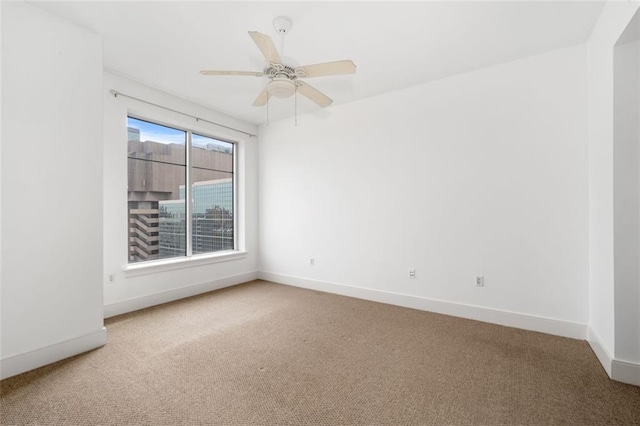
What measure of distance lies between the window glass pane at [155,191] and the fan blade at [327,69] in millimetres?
2661

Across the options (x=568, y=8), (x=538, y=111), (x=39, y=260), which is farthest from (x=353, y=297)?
(x=568, y=8)

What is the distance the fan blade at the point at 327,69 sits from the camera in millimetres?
2283

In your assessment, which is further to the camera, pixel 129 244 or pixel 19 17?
pixel 129 244

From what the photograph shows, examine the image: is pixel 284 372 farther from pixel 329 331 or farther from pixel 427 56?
pixel 427 56

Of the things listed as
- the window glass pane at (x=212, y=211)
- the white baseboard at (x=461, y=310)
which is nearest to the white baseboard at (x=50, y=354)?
the window glass pane at (x=212, y=211)

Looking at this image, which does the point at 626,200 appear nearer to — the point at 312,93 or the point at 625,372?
the point at 625,372

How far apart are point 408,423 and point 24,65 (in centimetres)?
369

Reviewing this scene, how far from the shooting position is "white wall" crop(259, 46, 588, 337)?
115 inches

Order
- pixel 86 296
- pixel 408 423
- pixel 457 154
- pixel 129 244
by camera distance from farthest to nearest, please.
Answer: pixel 129 244
pixel 457 154
pixel 86 296
pixel 408 423

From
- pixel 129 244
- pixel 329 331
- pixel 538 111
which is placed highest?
pixel 538 111

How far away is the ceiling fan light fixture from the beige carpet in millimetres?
2297

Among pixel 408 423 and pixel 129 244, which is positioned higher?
Answer: pixel 129 244

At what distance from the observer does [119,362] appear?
94.6 inches

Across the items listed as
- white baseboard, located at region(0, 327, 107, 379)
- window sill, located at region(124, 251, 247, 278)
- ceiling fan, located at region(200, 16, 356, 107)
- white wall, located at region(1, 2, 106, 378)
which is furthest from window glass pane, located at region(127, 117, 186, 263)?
ceiling fan, located at region(200, 16, 356, 107)
